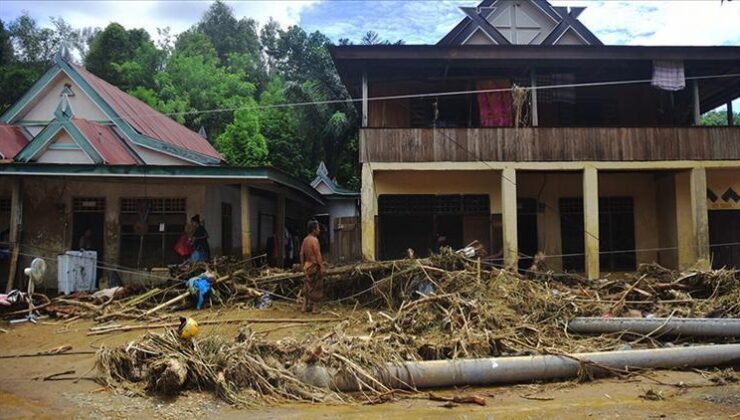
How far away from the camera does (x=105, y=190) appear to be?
13773 mm

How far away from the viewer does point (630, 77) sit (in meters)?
17.1

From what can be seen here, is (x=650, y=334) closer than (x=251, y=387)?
No

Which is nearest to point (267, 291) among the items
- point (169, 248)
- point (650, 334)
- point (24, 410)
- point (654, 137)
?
point (169, 248)

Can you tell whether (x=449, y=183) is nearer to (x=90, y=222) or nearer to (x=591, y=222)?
(x=591, y=222)

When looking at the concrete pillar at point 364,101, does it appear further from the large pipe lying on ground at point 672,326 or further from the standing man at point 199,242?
the large pipe lying on ground at point 672,326

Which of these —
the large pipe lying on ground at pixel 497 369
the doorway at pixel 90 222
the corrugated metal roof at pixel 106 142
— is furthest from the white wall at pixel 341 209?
the large pipe lying on ground at pixel 497 369

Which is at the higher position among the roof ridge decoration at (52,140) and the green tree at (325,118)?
the green tree at (325,118)

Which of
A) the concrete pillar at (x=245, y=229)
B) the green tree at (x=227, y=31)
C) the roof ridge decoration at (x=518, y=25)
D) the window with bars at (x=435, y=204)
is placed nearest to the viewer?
the concrete pillar at (x=245, y=229)

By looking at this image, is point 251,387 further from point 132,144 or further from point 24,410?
point 132,144

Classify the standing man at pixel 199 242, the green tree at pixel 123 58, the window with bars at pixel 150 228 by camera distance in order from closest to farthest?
the standing man at pixel 199 242 → the window with bars at pixel 150 228 → the green tree at pixel 123 58

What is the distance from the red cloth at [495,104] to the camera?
16.2m

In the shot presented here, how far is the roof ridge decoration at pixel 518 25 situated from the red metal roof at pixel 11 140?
43.8 feet

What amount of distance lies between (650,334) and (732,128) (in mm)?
10335

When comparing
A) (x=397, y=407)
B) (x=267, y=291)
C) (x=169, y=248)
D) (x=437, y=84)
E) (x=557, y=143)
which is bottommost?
(x=397, y=407)
